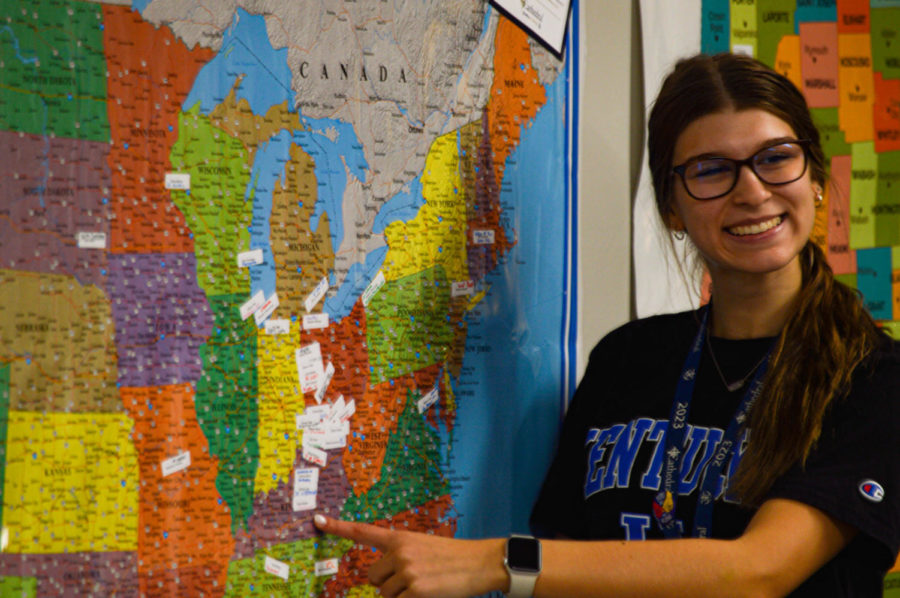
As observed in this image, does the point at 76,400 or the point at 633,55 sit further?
the point at 633,55

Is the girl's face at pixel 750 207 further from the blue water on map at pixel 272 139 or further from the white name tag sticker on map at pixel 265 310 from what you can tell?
the white name tag sticker on map at pixel 265 310

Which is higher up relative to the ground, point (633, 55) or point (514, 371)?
point (633, 55)

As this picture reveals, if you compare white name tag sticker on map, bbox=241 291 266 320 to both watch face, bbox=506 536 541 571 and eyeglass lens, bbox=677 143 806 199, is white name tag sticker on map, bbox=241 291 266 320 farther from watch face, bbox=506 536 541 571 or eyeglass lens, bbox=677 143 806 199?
eyeglass lens, bbox=677 143 806 199

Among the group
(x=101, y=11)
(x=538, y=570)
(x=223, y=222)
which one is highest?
(x=101, y=11)

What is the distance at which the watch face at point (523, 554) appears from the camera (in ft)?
3.44

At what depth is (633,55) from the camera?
154 cm

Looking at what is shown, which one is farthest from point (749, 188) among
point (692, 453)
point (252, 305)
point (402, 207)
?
point (252, 305)

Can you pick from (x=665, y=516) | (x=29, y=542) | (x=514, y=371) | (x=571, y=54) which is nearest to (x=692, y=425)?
(x=665, y=516)

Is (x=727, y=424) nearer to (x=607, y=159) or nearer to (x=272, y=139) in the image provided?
(x=607, y=159)

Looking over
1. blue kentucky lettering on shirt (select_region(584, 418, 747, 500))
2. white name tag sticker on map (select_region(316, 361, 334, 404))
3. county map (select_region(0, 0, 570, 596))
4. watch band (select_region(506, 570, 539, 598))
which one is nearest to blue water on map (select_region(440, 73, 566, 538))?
county map (select_region(0, 0, 570, 596))

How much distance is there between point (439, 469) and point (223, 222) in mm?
547

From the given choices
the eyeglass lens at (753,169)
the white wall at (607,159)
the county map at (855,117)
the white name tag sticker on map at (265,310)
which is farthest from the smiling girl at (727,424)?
the county map at (855,117)

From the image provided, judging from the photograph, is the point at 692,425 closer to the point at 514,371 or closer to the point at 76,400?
the point at 514,371

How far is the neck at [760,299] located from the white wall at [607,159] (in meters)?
0.28
